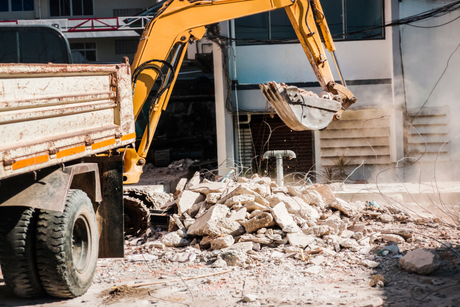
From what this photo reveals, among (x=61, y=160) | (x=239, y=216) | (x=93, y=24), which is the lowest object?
(x=239, y=216)

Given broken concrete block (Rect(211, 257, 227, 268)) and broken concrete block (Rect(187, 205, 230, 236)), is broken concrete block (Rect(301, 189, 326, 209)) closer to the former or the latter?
broken concrete block (Rect(187, 205, 230, 236))

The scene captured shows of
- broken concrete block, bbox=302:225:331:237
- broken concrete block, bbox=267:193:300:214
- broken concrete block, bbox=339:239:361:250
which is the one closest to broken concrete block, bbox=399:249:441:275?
broken concrete block, bbox=339:239:361:250

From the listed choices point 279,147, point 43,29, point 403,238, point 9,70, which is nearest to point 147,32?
point 43,29

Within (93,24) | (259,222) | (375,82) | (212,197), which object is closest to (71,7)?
(93,24)

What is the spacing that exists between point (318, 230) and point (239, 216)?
1058 millimetres

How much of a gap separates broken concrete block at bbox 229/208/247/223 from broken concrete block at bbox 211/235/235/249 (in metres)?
0.39

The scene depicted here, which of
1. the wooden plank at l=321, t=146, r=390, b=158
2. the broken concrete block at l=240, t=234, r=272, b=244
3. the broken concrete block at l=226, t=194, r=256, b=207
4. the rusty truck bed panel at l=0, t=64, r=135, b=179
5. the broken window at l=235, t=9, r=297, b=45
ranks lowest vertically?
the broken concrete block at l=240, t=234, r=272, b=244

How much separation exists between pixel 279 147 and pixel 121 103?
24.9 feet

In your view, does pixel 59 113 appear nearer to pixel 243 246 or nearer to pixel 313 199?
pixel 243 246

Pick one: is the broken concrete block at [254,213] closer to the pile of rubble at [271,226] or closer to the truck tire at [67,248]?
the pile of rubble at [271,226]

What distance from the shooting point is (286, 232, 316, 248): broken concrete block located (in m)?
5.56

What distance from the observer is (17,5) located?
2261 centimetres

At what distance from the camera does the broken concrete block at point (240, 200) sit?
21.1ft

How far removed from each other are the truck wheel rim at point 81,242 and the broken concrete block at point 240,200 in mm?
2556
